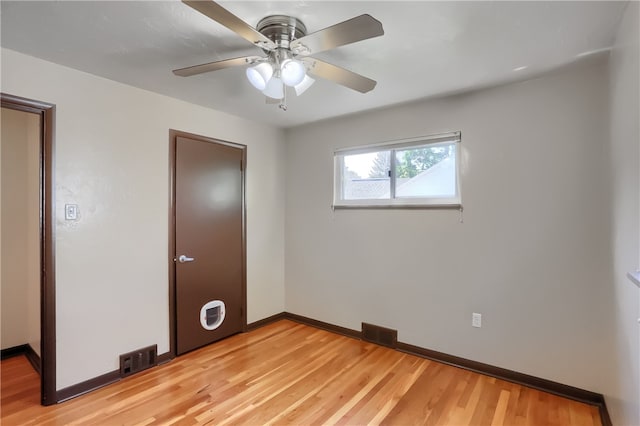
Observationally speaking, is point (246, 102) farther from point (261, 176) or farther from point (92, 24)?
point (92, 24)

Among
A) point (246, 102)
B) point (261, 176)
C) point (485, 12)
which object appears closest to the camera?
point (485, 12)

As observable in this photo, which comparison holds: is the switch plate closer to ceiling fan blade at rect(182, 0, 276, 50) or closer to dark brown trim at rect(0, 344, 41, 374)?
dark brown trim at rect(0, 344, 41, 374)

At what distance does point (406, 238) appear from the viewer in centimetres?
304

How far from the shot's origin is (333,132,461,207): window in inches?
113

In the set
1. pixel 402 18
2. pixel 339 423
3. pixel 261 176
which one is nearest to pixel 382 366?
pixel 339 423

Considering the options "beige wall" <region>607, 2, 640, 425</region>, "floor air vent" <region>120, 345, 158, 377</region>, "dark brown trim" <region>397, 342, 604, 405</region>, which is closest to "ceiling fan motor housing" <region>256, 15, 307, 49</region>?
"beige wall" <region>607, 2, 640, 425</region>

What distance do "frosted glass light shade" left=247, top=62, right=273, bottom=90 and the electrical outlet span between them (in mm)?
2374

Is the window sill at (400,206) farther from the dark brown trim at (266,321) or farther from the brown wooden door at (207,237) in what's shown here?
the dark brown trim at (266,321)

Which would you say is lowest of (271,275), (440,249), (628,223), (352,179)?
(271,275)

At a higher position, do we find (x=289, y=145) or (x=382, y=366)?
(x=289, y=145)

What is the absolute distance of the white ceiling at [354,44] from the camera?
5.17 feet

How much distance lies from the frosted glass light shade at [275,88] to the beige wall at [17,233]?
2.46 metres

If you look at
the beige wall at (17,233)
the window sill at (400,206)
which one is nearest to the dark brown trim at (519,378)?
the window sill at (400,206)

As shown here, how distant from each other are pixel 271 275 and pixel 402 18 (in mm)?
2963
